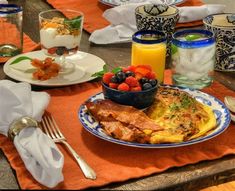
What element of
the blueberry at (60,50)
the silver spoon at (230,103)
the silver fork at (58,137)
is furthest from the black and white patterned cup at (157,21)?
the silver fork at (58,137)

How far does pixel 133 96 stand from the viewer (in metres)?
1.07

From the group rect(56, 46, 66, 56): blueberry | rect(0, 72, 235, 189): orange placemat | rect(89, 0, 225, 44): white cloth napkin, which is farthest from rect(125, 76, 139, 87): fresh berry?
rect(89, 0, 225, 44): white cloth napkin

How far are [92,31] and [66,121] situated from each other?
605mm

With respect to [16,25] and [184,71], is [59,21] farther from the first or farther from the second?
[184,71]

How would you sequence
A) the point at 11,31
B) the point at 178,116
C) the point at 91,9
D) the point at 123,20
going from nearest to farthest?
the point at 178,116 < the point at 11,31 < the point at 123,20 < the point at 91,9

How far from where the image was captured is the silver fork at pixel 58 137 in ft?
3.00

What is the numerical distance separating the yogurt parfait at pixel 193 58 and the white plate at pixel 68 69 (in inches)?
8.6

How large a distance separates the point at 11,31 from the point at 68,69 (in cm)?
23

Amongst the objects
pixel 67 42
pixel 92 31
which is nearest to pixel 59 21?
pixel 67 42

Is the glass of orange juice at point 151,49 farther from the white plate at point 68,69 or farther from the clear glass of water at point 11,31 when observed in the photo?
the clear glass of water at point 11,31

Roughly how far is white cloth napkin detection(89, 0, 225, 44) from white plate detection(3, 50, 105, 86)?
12cm

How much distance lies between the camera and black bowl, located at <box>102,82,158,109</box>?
42.1 inches

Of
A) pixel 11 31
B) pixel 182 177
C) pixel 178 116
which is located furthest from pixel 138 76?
pixel 11 31

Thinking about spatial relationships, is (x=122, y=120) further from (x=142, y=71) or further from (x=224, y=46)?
(x=224, y=46)
